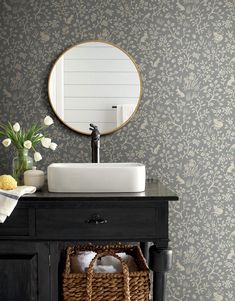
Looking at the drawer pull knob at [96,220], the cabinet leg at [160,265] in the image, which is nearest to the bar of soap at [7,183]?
the drawer pull knob at [96,220]

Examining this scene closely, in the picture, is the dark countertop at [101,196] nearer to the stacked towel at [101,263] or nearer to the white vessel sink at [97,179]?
the white vessel sink at [97,179]

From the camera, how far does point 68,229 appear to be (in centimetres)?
205

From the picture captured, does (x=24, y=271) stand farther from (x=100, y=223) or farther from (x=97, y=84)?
(x=97, y=84)

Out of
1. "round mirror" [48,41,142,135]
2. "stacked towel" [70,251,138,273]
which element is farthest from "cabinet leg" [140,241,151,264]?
"round mirror" [48,41,142,135]

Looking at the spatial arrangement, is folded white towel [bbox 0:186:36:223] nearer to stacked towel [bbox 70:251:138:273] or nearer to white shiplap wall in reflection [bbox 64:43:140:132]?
stacked towel [bbox 70:251:138:273]

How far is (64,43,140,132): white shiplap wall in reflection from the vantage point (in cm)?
263

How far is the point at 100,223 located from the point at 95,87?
0.96 meters

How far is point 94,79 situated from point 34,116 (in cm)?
44

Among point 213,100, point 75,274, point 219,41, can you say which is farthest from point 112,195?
point 219,41

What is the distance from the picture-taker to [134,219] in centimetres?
205

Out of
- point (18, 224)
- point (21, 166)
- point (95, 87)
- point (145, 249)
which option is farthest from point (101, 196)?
point (95, 87)

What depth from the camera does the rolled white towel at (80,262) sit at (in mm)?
2260

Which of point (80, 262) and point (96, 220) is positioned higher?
point (96, 220)

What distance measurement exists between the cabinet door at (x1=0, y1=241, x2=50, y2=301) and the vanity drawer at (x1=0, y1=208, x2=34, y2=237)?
0.05m
